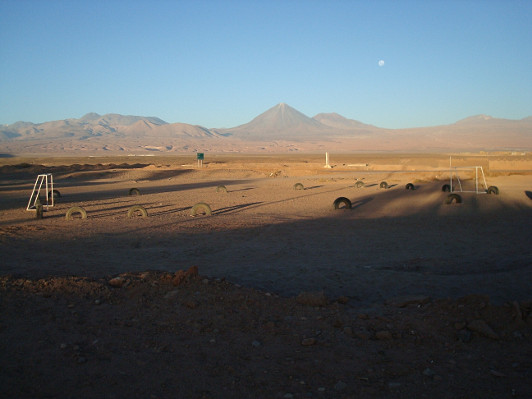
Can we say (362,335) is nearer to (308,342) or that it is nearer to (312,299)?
(308,342)

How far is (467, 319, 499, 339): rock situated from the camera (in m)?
5.43

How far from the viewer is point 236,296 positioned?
666cm

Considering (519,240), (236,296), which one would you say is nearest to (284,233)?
(519,240)

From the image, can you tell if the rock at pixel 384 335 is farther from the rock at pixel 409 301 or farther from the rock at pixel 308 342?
the rock at pixel 409 301

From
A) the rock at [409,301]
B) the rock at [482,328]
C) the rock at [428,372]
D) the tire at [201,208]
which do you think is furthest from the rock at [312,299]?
the tire at [201,208]

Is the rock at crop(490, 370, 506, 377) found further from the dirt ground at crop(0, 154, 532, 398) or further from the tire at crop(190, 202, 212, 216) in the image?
the tire at crop(190, 202, 212, 216)

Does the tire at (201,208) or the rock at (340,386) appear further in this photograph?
the tire at (201,208)

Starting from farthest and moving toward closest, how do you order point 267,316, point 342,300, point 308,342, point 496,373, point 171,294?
point 342,300 < point 171,294 < point 267,316 < point 308,342 < point 496,373

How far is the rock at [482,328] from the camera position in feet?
17.8

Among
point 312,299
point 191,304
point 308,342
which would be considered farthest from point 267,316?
point 191,304

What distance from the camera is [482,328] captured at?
5.50 metres

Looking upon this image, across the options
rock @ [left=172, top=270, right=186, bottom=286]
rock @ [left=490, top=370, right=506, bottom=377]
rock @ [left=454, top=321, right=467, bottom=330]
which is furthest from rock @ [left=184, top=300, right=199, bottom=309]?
rock @ [left=490, top=370, right=506, bottom=377]

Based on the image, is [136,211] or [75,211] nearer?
[75,211]

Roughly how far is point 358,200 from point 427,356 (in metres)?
17.7
